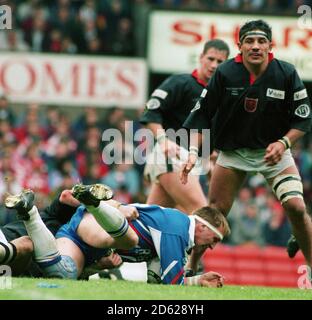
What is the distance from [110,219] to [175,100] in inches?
96.5

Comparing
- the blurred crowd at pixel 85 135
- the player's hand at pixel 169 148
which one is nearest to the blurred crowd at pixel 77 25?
the blurred crowd at pixel 85 135

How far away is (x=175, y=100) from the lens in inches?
379

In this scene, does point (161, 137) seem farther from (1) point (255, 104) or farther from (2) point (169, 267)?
(2) point (169, 267)

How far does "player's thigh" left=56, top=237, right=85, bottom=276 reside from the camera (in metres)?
7.98

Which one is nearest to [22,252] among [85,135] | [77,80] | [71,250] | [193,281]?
[71,250]

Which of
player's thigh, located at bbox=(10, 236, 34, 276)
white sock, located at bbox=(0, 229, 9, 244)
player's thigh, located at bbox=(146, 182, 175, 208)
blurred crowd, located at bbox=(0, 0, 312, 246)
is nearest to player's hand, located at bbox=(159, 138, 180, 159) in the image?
player's thigh, located at bbox=(146, 182, 175, 208)

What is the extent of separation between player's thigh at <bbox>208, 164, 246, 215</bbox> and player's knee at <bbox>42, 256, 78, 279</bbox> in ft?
4.65

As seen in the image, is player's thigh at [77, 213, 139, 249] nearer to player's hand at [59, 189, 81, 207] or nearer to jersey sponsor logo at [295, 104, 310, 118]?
player's hand at [59, 189, 81, 207]

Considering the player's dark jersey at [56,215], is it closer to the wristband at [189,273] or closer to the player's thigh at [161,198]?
the wristband at [189,273]

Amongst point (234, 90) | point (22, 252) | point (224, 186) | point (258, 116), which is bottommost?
point (22, 252)
